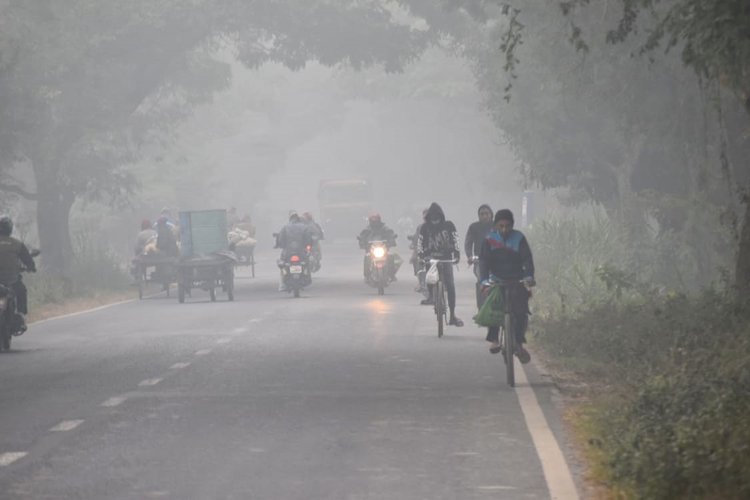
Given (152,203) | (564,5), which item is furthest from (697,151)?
(152,203)

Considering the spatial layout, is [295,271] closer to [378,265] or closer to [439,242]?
[378,265]

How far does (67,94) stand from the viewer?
38.4m

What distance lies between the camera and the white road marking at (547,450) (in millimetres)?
9250

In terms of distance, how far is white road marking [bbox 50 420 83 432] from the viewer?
12.1 meters

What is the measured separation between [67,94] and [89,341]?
18080mm

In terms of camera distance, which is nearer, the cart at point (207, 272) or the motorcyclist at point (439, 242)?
the motorcyclist at point (439, 242)

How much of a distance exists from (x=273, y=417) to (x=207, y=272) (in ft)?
63.6

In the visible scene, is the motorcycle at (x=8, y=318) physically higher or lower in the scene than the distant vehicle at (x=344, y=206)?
lower

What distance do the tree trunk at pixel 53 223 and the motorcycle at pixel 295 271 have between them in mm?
8570

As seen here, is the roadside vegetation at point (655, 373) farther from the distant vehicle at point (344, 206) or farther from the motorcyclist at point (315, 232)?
the distant vehicle at point (344, 206)

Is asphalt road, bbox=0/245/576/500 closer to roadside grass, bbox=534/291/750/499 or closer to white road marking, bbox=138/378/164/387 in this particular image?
white road marking, bbox=138/378/164/387

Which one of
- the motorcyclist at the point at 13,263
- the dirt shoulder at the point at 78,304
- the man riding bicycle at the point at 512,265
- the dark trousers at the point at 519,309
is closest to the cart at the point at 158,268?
the dirt shoulder at the point at 78,304

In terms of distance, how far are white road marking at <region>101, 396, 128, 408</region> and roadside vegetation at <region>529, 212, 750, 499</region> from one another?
4.26 meters

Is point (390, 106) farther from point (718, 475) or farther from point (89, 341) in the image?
point (718, 475)
